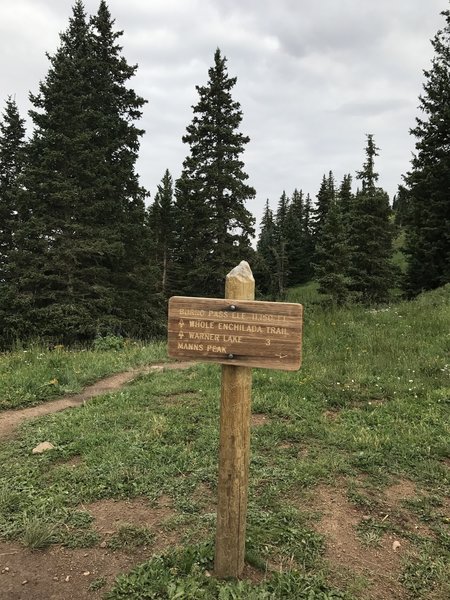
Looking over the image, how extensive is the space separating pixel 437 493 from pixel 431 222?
783 inches

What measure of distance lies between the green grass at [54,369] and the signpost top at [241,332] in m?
5.38

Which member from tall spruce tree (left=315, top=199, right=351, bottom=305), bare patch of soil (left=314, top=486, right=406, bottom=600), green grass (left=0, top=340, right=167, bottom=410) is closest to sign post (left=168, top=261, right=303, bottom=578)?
bare patch of soil (left=314, top=486, right=406, bottom=600)

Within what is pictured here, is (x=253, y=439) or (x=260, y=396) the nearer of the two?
(x=253, y=439)

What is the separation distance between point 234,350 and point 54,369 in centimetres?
699

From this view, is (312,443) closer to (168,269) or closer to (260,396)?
(260,396)

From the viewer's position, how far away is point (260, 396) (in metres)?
6.70

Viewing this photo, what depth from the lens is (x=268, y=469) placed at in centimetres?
463

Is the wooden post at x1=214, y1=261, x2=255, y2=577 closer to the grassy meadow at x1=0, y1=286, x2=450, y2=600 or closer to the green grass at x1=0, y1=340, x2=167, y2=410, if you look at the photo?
the grassy meadow at x1=0, y1=286, x2=450, y2=600

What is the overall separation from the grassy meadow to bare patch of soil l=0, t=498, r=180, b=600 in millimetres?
78

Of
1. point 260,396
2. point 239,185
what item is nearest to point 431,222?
point 239,185

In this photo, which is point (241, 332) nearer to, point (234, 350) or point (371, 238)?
point (234, 350)

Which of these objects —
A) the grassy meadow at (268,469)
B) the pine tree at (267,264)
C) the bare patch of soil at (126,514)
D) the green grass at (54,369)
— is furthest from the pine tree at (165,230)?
the bare patch of soil at (126,514)

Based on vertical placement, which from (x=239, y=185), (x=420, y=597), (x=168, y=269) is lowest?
(x=420, y=597)

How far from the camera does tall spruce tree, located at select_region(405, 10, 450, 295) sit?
70.5 ft
